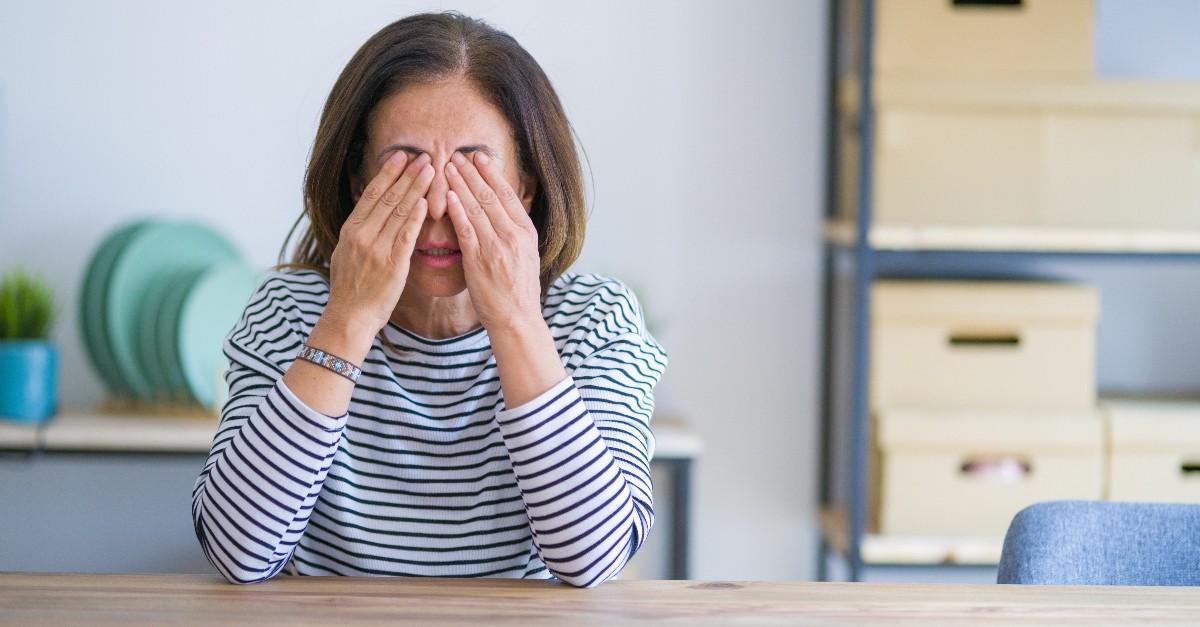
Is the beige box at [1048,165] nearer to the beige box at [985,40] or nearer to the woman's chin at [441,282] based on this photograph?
the beige box at [985,40]

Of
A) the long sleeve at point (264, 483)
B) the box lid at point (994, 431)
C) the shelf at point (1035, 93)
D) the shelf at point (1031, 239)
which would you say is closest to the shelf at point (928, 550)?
the box lid at point (994, 431)

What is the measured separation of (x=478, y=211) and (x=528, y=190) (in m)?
0.12

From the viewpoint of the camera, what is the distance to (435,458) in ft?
3.49

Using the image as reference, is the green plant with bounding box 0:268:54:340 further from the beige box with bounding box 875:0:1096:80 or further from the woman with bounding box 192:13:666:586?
the beige box with bounding box 875:0:1096:80

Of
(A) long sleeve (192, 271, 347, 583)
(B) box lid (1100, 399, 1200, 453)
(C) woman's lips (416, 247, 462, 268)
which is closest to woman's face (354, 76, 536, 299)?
(C) woman's lips (416, 247, 462, 268)

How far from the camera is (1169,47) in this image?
2.23 m

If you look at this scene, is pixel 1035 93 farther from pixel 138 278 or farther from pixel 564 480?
pixel 138 278

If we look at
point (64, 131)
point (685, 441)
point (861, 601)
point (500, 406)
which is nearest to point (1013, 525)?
point (861, 601)

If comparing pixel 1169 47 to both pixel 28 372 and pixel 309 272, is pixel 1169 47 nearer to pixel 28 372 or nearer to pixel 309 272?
pixel 309 272

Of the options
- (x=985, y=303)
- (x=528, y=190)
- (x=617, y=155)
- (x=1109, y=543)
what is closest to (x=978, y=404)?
(x=985, y=303)

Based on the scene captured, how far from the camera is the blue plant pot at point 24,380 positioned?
6.36 ft

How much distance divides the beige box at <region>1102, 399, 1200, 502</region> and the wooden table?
1.17 meters

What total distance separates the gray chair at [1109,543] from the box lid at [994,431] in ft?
3.06

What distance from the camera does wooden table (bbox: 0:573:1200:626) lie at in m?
0.76
